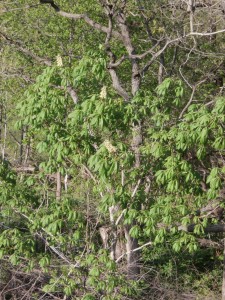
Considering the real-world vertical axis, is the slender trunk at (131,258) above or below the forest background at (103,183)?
below

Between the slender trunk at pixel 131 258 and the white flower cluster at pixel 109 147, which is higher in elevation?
the white flower cluster at pixel 109 147

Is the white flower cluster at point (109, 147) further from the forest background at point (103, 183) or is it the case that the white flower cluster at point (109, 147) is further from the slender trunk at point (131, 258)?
the slender trunk at point (131, 258)

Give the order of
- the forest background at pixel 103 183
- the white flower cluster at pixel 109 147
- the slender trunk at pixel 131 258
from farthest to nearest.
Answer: the slender trunk at pixel 131 258, the forest background at pixel 103 183, the white flower cluster at pixel 109 147

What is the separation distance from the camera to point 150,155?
760 cm

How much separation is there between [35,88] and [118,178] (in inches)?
63.5

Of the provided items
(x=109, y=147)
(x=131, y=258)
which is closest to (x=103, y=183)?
(x=109, y=147)

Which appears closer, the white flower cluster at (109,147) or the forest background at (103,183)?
the white flower cluster at (109,147)

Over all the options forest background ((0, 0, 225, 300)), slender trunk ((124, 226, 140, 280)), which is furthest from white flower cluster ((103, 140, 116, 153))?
slender trunk ((124, 226, 140, 280))

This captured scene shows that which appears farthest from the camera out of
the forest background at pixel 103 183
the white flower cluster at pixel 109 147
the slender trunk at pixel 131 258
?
the slender trunk at pixel 131 258

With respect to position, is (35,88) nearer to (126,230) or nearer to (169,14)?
(126,230)

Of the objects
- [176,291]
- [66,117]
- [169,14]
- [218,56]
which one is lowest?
[176,291]

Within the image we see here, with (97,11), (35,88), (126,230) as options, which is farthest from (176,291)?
(97,11)

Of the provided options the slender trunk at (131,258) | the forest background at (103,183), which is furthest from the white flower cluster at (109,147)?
the slender trunk at (131,258)

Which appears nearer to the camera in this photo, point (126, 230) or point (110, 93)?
point (110, 93)
